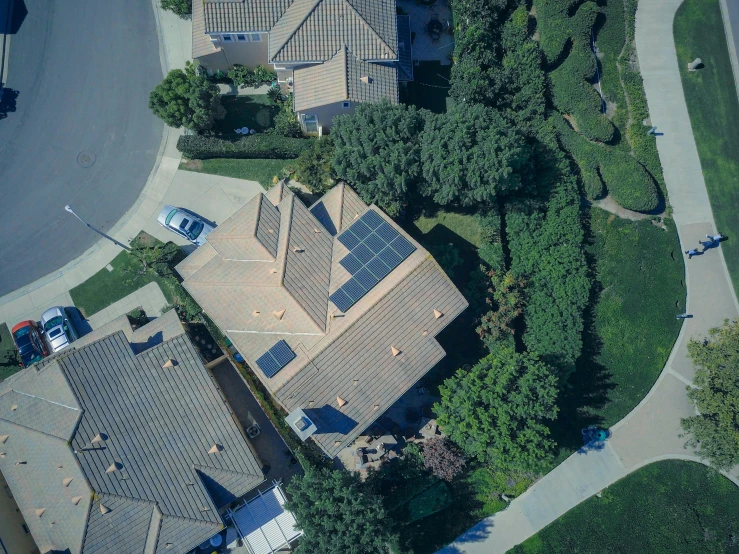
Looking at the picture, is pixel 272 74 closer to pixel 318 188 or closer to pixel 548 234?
pixel 318 188

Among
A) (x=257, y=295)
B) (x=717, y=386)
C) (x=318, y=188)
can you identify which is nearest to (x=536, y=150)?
(x=318, y=188)

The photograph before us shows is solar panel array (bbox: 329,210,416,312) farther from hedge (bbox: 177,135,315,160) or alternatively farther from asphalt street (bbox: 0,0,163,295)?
asphalt street (bbox: 0,0,163,295)

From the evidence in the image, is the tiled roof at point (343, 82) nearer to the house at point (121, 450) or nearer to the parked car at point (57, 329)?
the house at point (121, 450)

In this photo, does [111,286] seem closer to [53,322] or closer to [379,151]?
[53,322]

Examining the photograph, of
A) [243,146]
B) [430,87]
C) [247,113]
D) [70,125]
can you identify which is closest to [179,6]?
[247,113]

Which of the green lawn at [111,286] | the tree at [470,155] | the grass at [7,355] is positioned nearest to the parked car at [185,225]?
the green lawn at [111,286]
